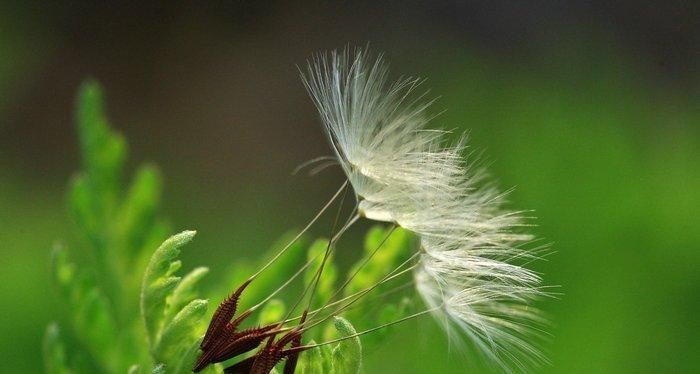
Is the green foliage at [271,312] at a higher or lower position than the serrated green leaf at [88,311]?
lower

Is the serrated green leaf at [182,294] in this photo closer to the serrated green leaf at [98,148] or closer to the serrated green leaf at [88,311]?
the serrated green leaf at [88,311]

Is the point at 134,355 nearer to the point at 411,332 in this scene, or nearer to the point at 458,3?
the point at 411,332

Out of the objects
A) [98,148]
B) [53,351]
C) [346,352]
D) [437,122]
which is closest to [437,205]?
[346,352]

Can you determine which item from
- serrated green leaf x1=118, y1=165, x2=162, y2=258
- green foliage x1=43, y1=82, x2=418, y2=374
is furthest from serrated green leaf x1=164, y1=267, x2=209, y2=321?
serrated green leaf x1=118, y1=165, x2=162, y2=258

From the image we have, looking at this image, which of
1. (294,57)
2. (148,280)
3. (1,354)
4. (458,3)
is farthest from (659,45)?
(148,280)

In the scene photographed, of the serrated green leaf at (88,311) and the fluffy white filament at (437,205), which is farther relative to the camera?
the serrated green leaf at (88,311)

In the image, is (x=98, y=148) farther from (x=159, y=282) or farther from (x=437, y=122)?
(x=437, y=122)

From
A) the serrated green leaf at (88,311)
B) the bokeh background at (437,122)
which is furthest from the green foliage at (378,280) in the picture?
the serrated green leaf at (88,311)
